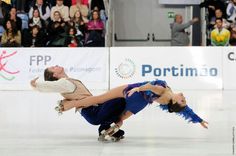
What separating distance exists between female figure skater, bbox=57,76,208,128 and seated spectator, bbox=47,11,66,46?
933cm

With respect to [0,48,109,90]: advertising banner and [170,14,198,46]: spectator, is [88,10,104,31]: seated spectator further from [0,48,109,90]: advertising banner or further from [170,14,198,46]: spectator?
[0,48,109,90]: advertising banner

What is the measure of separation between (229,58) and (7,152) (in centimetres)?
828

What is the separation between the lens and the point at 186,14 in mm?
17797

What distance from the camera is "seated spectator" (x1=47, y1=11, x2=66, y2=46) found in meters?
14.8

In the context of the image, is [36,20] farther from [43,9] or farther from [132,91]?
[132,91]

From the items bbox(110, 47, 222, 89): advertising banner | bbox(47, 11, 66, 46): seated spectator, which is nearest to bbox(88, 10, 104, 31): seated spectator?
bbox(47, 11, 66, 46): seated spectator

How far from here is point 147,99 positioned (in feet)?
17.6

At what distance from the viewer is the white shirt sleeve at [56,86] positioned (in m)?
5.36

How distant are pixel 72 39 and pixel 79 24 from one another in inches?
21.8

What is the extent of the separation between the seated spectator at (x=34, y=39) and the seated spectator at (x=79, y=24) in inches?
39.6

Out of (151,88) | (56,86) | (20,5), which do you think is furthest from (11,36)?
(151,88)

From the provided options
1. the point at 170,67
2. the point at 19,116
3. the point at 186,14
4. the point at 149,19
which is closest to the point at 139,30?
the point at 149,19

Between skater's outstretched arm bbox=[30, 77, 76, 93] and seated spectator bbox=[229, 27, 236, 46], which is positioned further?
seated spectator bbox=[229, 27, 236, 46]

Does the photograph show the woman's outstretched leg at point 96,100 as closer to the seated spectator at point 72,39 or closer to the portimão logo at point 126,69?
the portimão logo at point 126,69
